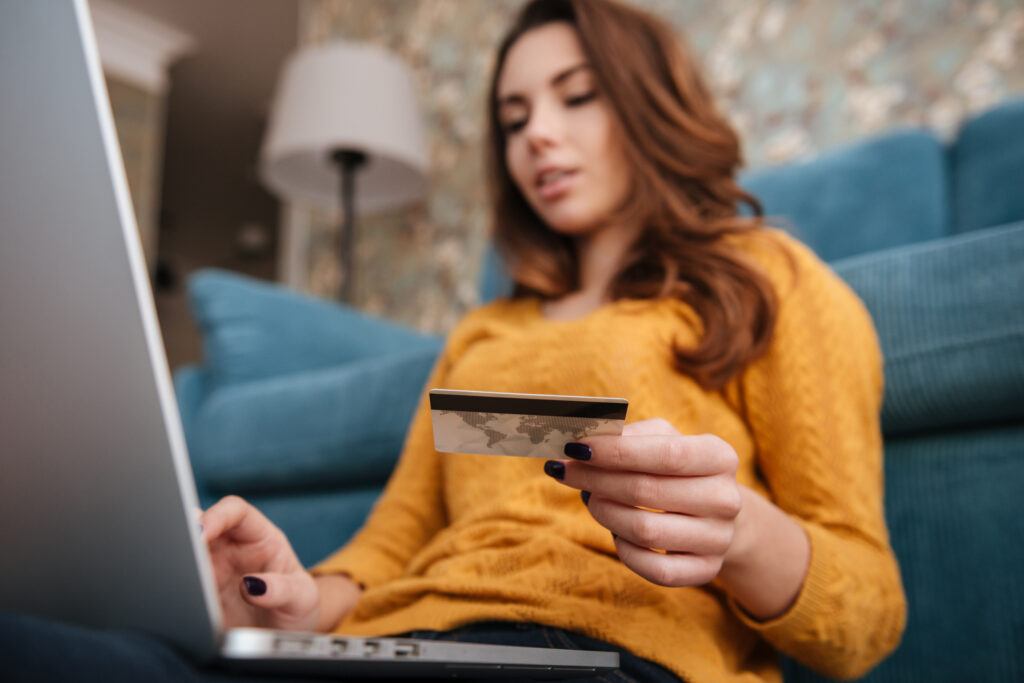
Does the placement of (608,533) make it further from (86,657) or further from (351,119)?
(351,119)

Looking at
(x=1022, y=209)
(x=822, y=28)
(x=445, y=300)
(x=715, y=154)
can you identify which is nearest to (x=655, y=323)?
(x=715, y=154)

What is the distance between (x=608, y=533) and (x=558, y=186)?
0.43 metres

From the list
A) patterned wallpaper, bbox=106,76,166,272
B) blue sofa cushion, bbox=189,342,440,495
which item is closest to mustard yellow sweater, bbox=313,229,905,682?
blue sofa cushion, bbox=189,342,440,495

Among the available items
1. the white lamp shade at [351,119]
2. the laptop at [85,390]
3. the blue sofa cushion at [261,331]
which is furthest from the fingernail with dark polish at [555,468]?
the white lamp shade at [351,119]

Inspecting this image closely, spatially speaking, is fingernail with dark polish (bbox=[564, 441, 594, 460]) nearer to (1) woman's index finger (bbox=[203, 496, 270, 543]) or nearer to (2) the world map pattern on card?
(2) the world map pattern on card

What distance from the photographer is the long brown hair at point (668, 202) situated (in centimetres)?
65

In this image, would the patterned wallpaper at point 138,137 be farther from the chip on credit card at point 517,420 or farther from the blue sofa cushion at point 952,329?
the chip on credit card at point 517,420

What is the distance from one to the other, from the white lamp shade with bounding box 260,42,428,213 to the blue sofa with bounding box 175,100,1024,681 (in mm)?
779

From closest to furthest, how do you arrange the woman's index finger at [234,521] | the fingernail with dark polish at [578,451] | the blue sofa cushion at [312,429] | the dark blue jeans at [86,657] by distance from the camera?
the dark blue jeans at [86,657], the fingernail with dark polish at [578,451], the woman's index finger at [234,521], the blue sofa cushion at [312,429]

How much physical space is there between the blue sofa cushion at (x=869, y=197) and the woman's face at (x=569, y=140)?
0.49 m

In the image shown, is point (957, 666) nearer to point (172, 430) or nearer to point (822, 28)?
point (172, 430)

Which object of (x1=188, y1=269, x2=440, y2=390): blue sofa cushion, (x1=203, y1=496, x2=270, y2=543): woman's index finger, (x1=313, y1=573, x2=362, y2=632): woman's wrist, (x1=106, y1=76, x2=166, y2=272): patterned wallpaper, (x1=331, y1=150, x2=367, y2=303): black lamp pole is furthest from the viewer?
(x1=106, y1=76, x2=166, y2=272): patterned wallpaper

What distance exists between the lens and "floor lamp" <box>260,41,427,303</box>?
2.21 meters

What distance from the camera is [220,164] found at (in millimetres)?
5137
